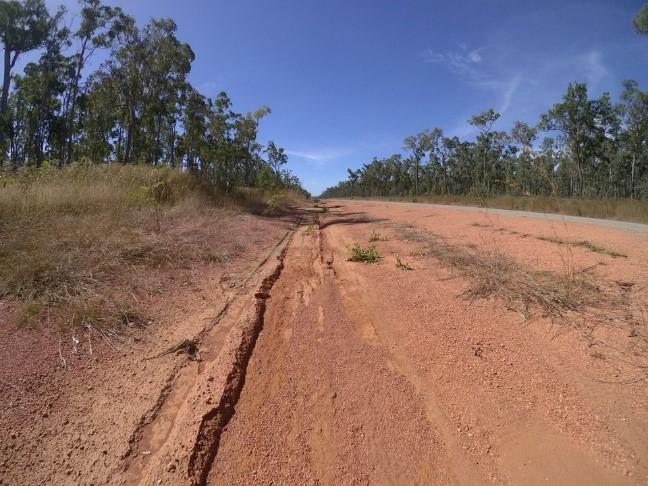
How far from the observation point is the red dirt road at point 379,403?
5.52 ft

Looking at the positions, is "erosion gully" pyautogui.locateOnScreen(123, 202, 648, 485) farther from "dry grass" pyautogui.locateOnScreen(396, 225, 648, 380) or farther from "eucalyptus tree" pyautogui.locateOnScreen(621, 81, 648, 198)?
"eucalyptus tree" pyautogui.locateOnScreen(621, 81, 648, 198)

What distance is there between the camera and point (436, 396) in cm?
220

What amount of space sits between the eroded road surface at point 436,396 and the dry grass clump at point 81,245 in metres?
1.65

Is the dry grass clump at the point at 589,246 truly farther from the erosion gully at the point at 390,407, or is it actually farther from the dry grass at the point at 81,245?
the dry grass at the point at 81,245

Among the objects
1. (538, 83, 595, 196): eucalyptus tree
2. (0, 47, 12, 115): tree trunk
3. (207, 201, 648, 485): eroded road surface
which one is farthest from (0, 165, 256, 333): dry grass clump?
(538, 83, 595, 196): eucalyptus tree

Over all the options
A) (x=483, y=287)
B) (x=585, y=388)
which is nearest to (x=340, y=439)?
(x=585, y=388)

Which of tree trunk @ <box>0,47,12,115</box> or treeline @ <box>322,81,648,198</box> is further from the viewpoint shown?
tree trunk @ <box>0,47,12,115</box>

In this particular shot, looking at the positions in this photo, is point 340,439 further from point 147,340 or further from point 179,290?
point 179,290

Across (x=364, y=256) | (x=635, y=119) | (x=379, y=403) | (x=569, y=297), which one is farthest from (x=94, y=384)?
(x=635, y=119)

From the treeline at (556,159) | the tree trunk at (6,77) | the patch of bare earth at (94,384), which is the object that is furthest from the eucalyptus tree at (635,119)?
the tree trunk at (6,77)

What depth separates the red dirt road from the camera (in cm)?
168

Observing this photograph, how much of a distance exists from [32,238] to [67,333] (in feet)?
6.67

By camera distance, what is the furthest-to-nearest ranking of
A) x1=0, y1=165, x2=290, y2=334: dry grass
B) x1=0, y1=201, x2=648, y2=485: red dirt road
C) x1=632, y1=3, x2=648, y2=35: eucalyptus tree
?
x1=632, y1=3, x2=648, y2=35: eucalyptus tree, x1=0, y1=165, x2=290, y2=334: dry grass, x1=0, y1=201, x2=648, y2=485: red dirt road

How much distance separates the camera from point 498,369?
2.45 meters
